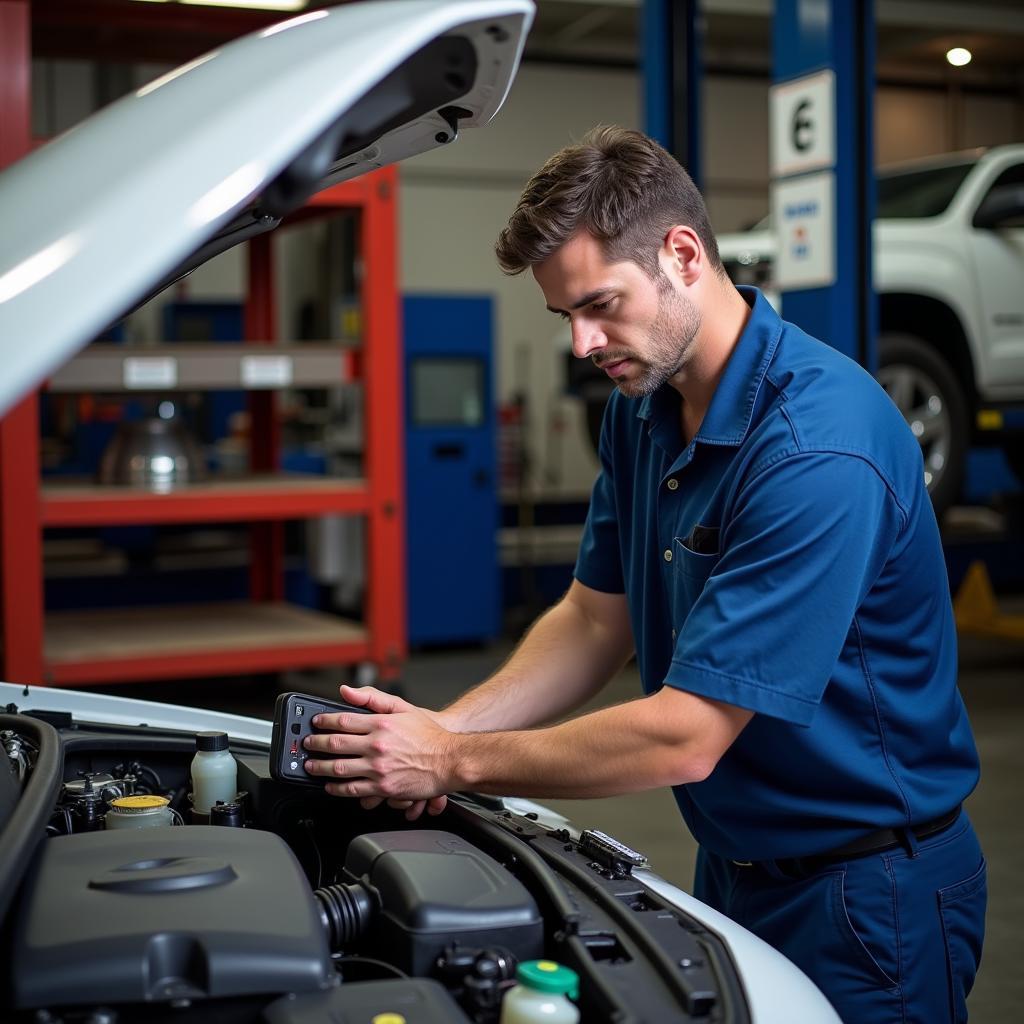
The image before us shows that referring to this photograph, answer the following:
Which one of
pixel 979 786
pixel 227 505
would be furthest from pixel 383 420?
pixel 979 786

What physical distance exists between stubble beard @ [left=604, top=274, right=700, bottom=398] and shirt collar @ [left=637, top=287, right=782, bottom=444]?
0.20ft

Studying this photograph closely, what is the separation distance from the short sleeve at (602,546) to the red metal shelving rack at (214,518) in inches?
111

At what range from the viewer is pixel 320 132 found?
1.03 meters

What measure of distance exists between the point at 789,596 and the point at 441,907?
1.65 ft

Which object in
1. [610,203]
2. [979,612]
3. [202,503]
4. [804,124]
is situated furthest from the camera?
[979,612]

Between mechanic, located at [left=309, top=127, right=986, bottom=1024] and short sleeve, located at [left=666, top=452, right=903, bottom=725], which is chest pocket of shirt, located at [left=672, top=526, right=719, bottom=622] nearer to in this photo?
mechanic, located at [left=309, top=127, right=986, bottom=1024]

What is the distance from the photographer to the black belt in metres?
1.60

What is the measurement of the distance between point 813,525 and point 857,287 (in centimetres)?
291

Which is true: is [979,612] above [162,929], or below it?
below

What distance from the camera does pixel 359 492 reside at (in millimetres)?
5043

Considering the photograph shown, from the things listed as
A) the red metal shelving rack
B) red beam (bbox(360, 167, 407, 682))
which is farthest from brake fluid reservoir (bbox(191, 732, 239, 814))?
red beam (bbox(360, 167, 407, 682))

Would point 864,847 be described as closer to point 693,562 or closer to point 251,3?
point 693,562

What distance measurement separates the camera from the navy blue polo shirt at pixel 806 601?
142 cm

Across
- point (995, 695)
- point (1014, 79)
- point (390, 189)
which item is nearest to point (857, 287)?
point (390, 189)
